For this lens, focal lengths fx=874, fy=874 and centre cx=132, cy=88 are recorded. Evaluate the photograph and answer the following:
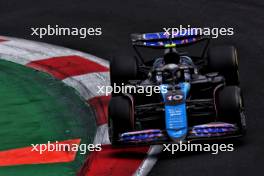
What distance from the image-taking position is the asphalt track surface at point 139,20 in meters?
10.9

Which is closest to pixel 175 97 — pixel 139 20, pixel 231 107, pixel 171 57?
pixel 231 107

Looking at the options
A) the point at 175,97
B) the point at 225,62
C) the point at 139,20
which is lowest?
the point at 175,97

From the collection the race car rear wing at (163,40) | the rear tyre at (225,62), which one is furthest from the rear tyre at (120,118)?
the rear tyre at (225,62)

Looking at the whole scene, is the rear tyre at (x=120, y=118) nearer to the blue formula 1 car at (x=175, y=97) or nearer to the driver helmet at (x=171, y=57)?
the blue formula 1 car at (x=175, y=97)

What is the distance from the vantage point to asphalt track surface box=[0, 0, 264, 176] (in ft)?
35.7

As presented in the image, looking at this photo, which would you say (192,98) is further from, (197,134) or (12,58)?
(12,58)

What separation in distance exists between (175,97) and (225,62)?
103 centimetres

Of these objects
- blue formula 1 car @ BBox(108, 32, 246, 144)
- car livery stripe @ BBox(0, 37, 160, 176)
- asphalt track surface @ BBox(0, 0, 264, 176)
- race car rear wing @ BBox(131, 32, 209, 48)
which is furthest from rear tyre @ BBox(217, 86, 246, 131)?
race car rear wing @ BBox(131, 32, 209, 48)

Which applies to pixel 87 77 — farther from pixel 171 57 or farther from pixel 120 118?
pixel 120 118

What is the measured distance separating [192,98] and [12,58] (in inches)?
142

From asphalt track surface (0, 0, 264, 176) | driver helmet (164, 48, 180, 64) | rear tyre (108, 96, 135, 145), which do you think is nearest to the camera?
rear tyre (108, 96, 135, 145)

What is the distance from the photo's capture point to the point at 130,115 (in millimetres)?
8312

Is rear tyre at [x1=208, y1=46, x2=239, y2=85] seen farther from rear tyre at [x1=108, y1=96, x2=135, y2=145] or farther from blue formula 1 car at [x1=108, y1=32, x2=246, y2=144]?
rear tyre at [x1=108, y1=96, x2=135, y2=145]

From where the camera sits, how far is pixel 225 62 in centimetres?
912
